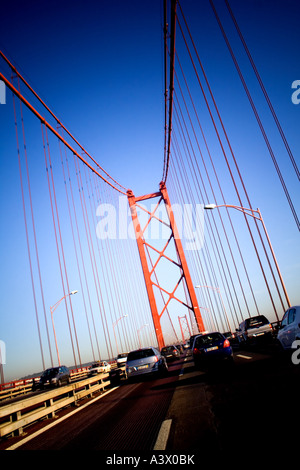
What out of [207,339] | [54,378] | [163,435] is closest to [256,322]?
[207,339]

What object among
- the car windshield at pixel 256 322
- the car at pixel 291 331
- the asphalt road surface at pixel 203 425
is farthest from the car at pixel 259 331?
the asphalt road surface at pixel 203 425

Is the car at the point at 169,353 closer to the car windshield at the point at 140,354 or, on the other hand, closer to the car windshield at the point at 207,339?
the car windshield at the point at 140,354

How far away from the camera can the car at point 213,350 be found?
8.80 meters

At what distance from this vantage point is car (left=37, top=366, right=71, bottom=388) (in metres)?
17.6

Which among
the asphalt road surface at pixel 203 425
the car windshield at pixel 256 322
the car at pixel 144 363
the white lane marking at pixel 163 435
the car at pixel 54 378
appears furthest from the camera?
the car at pixel 54 378

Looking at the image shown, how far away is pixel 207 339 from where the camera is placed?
9609mm

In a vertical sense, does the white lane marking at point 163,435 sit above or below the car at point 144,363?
above

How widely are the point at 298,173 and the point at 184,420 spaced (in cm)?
926

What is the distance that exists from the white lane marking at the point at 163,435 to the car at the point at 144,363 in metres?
7.31

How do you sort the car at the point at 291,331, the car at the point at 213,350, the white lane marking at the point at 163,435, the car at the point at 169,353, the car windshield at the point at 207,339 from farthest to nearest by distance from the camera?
the car at the point at 169,353
the car windshield at the point at 207,339
the car at the point at 213,350
the car at the point at 291,331
the white lane marking at the point at 163,435

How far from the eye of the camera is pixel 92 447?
3.42 metres

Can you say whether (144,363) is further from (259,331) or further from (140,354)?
(259,331)

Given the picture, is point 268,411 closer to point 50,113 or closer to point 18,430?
point 18,430

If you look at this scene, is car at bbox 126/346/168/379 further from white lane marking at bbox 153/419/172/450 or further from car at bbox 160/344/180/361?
car at bbox 160/344/180/361
